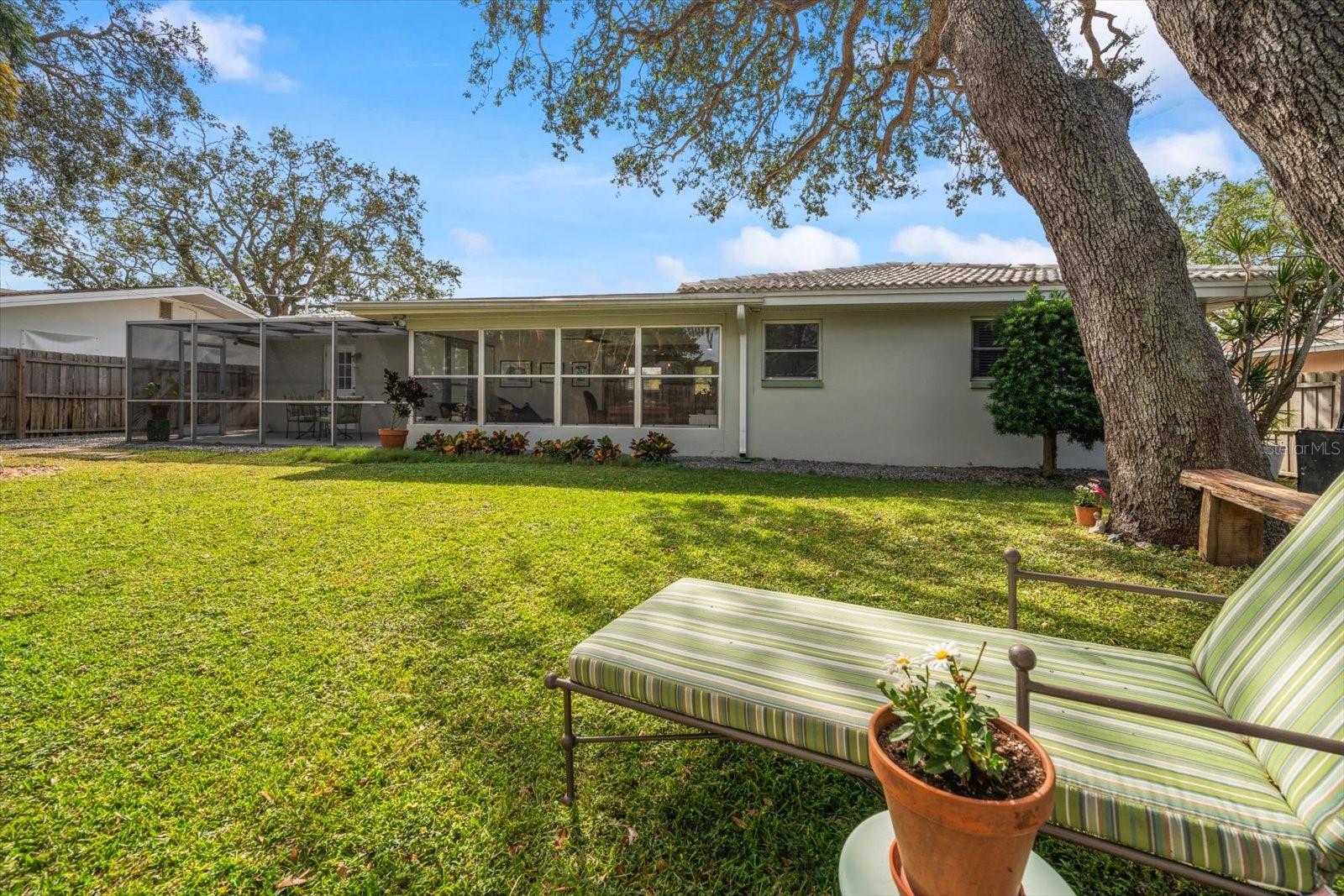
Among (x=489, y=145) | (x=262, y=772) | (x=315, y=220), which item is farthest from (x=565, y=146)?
(x=315, y=220)

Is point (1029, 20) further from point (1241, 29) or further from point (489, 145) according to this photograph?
point (489, 145)

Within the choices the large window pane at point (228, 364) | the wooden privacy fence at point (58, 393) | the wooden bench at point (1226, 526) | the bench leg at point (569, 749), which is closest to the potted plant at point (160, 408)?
the large window pane at point (228, 364)

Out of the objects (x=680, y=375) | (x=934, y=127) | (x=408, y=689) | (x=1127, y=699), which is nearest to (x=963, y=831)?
(x=1127, y=699)

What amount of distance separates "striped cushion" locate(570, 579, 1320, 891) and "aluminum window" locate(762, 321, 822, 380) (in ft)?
27.8

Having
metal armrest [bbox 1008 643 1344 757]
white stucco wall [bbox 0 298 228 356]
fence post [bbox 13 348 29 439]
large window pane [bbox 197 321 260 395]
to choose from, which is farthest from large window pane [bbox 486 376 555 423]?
white stucco wall [bbox 0 298 228 356]

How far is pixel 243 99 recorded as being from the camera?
1859 centimetres

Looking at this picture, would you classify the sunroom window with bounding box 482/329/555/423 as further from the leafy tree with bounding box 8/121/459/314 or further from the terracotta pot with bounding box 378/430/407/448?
the leafy tree with bounding box 8/121/459/314

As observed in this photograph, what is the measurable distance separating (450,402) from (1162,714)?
12.1m

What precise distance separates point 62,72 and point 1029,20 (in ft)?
72.1

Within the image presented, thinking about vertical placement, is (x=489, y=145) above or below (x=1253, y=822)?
above

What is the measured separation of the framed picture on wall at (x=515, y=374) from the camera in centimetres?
1158

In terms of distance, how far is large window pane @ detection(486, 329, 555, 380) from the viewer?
452 inches

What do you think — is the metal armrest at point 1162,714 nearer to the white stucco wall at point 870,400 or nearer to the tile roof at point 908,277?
the tile roof at point 908,277

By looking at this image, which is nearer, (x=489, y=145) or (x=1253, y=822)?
(x=1253, y=822)
